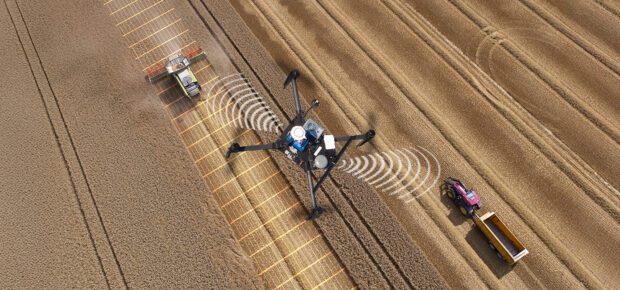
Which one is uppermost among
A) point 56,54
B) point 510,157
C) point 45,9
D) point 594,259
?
point 45,9

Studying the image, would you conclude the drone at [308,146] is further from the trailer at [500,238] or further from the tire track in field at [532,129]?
the tire track in field at [532,129]

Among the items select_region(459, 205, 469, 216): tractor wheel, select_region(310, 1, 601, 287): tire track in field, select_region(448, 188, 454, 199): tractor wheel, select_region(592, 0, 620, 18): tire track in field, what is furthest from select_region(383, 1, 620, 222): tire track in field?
select_region(592, 0, 620, 18): tire track in field

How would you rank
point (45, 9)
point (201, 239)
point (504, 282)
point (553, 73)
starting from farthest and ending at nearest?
point (45, 9), point (553, 73), point (201, 239), point (504, 282)

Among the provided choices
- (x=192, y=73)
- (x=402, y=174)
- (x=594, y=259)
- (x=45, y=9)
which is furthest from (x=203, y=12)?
(x=594, y=259)

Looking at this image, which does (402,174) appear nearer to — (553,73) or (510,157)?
(510,157)

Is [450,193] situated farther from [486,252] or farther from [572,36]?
[572,36]

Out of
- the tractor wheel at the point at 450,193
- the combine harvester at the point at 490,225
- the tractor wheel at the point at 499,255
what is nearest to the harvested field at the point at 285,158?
the tractor wheel at the point at 499,255

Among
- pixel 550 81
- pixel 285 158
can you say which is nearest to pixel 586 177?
pixel 550 81
